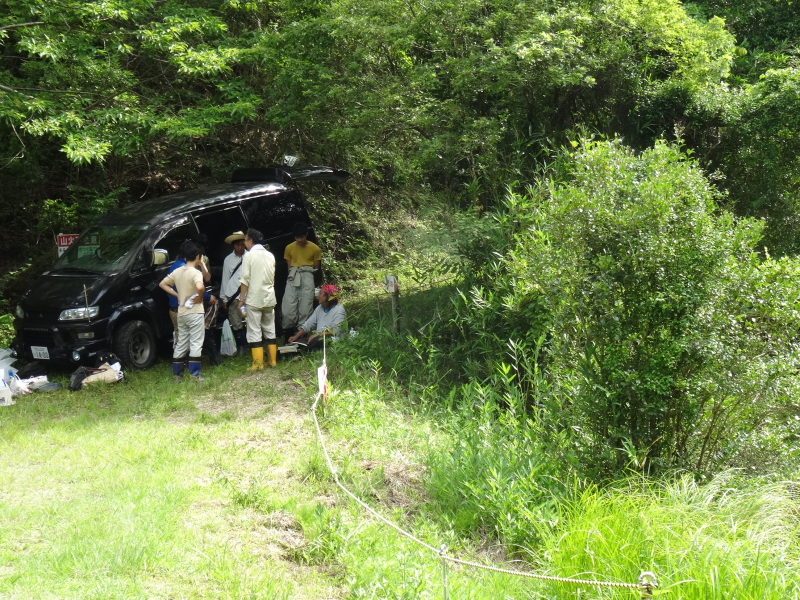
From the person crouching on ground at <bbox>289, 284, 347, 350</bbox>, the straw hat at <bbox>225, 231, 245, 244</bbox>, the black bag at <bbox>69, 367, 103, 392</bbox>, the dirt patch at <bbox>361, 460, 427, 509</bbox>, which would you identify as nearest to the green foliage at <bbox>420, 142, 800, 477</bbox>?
the dirt patch at <bbox>361, 460, 427, 509</bbox>

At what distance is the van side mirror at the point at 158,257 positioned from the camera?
10.1m

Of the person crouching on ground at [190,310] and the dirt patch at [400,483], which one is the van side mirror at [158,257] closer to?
the person crouching on ground at [190,310]

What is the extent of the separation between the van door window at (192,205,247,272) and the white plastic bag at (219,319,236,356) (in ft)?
3.36

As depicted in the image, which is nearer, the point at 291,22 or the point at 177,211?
the point at 177,211

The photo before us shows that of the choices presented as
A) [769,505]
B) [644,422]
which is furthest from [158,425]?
[769,505]

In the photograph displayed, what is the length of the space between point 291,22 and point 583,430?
400 inches

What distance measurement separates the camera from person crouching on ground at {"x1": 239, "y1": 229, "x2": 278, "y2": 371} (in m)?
9.91

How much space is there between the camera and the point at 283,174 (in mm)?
12516

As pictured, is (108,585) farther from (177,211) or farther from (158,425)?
(177,211)

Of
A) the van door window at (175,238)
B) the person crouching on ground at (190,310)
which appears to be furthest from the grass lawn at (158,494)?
the van door window at (175,238)

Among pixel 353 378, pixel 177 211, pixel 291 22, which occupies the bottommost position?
pixel 353 378

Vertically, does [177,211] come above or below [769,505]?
above

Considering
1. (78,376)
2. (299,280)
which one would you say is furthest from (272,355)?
(78,376)

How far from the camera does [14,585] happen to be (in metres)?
4.15
